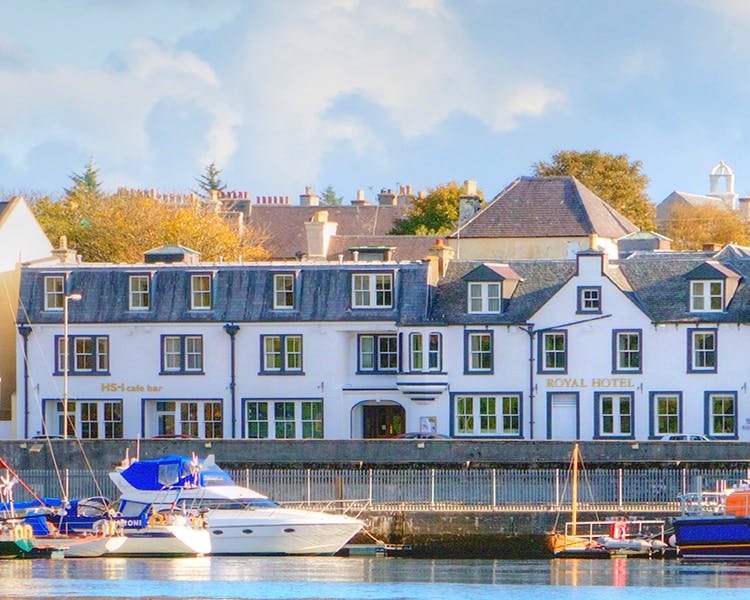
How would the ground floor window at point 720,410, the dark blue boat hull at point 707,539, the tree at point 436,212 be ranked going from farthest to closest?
the tree at point 436,212
the ground floor window at point 720,410
the dark blue boat hull at point 707,539

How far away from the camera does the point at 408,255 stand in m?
125

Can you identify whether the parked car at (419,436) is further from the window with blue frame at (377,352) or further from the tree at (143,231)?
the tree at (143,231)

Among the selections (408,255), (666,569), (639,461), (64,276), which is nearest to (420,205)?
(408,255)

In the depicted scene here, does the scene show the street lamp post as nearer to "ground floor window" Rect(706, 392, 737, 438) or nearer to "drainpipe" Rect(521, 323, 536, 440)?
"drainpipe" Rect(521, 323, 536, 440)

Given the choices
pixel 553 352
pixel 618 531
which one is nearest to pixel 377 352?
pixel 553 352

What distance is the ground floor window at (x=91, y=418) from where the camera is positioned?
87875 millimetres

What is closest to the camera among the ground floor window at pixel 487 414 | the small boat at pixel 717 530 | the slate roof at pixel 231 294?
the small boat at pixel 717 530

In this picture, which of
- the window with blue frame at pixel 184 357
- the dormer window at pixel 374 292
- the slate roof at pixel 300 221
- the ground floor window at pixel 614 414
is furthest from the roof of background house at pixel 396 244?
the ground floor window at pixel 614 414

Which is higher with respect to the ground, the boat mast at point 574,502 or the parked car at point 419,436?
the parked car at point 419,436

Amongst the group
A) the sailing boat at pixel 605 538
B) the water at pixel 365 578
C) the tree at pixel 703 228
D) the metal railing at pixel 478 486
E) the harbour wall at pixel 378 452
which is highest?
the tree at pixel 703 228

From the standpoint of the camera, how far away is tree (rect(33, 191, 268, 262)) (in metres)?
120

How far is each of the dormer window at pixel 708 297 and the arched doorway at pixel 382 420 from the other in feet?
42.9

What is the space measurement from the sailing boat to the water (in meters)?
0.51

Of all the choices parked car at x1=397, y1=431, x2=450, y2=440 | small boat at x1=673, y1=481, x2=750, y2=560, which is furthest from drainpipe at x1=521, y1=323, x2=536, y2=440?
small boat at x1=673, y1=481, x2=750, y2=560
